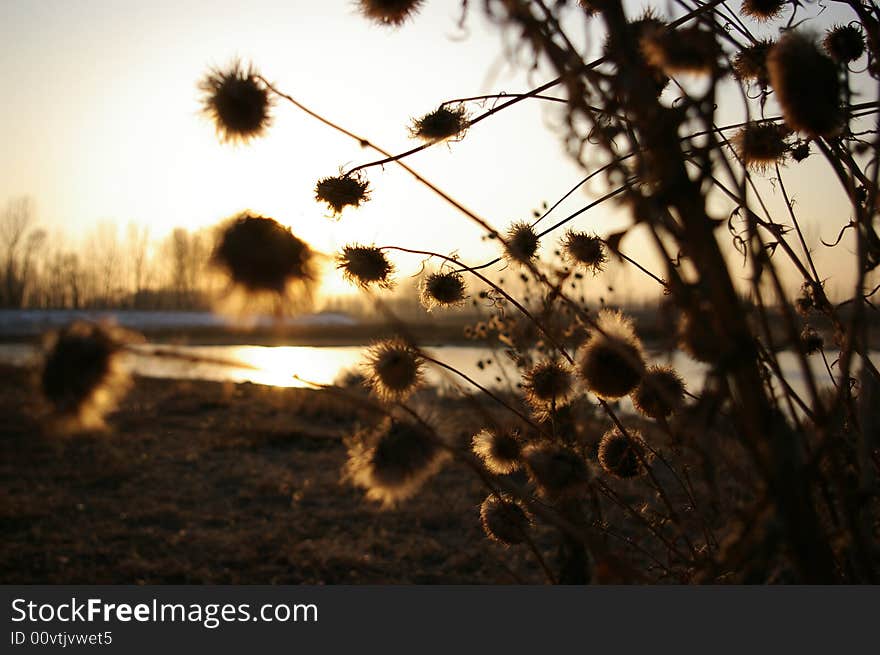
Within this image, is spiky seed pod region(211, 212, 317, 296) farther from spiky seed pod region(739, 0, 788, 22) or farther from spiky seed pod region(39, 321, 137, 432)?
spiky seed pod region(739, 0, 788, 22)

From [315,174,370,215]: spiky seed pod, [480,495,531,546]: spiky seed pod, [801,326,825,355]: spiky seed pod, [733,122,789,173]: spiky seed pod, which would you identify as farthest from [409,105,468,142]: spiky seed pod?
[801,326,825,355]: spiky seed pod

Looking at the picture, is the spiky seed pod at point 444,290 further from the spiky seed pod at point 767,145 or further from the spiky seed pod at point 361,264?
the spiky seed pod at point 767,145

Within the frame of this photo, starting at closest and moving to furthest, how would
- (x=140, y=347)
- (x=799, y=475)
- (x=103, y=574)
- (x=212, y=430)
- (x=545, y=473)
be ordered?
(x=799, y=475)
(x=140, y=347)
(x=545, y=473)
(x=103, y=574)
(x=212, y=430)

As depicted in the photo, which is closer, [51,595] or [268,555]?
[51,595]

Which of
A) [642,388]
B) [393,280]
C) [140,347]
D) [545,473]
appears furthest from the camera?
[393,280]

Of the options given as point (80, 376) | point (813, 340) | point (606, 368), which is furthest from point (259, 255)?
point (813, 340)

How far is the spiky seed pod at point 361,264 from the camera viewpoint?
1137mm

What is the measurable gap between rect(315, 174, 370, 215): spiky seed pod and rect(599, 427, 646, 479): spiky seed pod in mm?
651

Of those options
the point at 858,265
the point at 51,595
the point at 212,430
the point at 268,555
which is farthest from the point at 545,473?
the point at 212,430

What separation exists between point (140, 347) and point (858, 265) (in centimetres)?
79

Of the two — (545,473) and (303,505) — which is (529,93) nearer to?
(545,473)

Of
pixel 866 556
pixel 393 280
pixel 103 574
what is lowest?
pixel 866 556

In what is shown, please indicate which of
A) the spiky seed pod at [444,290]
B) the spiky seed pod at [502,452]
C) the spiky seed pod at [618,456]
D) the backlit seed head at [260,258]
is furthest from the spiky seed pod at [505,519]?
the backlit seed head at [260,258]

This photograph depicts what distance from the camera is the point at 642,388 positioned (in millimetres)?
1092
